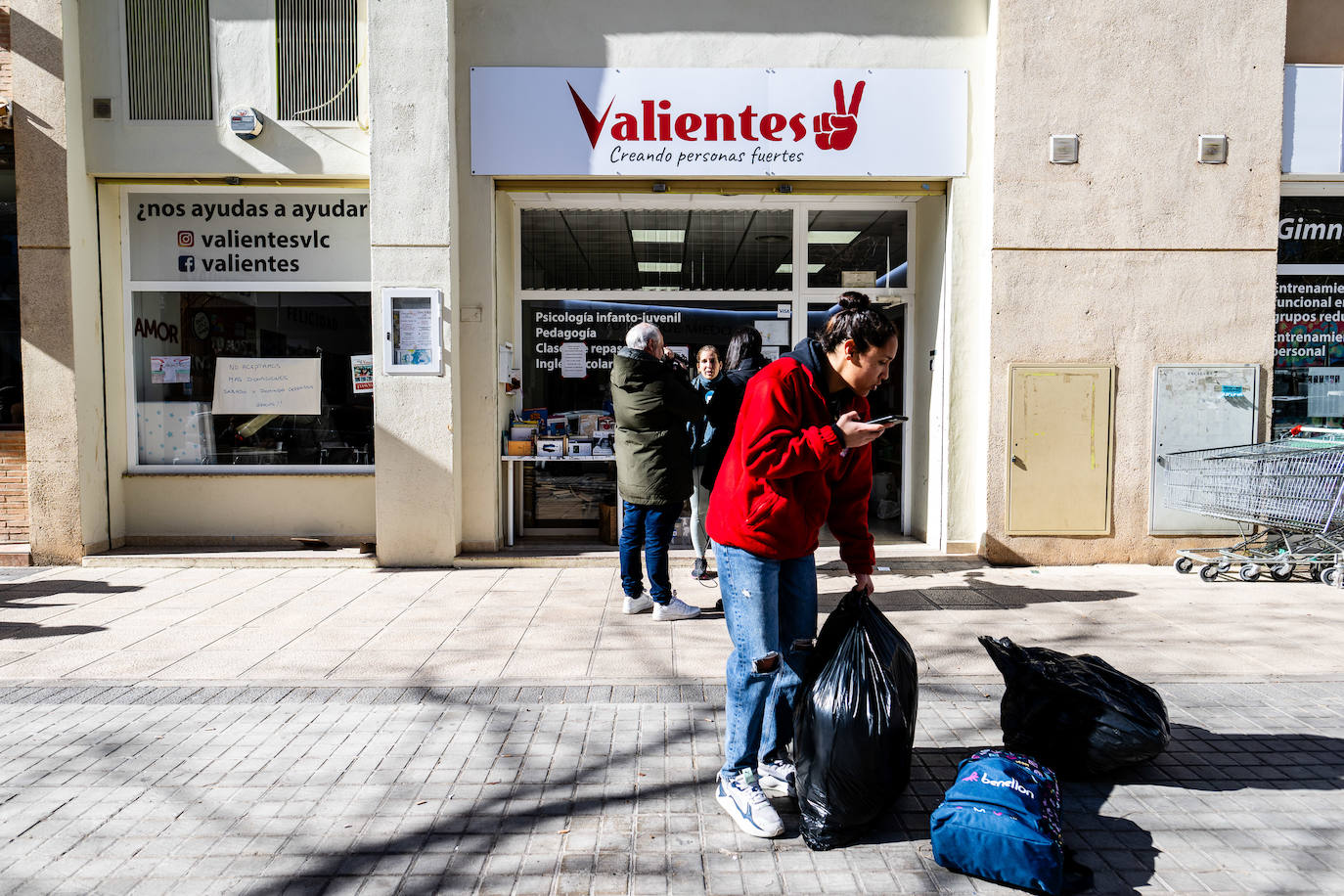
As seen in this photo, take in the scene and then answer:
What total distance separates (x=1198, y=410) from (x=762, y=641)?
622 cm

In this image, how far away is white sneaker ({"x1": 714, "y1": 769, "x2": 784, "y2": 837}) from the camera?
3.06 metres

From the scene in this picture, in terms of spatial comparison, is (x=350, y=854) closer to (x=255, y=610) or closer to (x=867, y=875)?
(x=867, y=875)

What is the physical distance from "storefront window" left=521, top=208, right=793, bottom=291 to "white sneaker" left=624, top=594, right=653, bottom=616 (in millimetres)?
3489

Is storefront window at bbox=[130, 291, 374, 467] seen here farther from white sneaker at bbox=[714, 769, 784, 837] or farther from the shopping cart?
the shopping cart

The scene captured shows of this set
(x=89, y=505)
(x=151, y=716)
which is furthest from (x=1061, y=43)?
(x=89, y=505)

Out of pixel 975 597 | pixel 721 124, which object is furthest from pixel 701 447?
pixel 721 124

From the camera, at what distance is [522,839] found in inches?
121

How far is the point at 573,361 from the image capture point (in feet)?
28.0

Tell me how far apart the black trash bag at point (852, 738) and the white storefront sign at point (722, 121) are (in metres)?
5.46

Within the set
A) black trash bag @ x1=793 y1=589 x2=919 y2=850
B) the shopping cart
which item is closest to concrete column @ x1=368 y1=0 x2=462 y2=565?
black trash bag @ x1=793 y1=589 x2=919 y2=850

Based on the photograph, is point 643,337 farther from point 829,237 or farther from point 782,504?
point 829,237

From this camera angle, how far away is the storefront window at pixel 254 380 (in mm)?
8258

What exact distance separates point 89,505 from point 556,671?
533cm

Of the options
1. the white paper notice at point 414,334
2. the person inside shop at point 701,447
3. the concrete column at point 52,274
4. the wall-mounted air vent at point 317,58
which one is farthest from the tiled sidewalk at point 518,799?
the wall-mounted air vent at point 317,58
